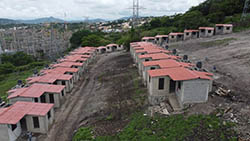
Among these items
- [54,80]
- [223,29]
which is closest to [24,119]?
[54,80]

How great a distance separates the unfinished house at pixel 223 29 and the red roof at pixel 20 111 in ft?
150

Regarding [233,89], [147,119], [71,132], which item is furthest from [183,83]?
[71,132]

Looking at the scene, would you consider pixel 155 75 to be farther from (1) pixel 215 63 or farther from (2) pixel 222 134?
(1) pixel 215 63

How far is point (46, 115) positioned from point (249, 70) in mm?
21760

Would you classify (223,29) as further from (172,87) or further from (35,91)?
(35,91)

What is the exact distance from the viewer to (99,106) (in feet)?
59.3

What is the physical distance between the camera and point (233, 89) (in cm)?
1622

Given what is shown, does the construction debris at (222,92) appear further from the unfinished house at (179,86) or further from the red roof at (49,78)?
the red roof at (49,78)

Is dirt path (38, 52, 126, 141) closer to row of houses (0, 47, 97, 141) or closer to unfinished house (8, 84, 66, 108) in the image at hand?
row of houses (0, 47, 97, 141)

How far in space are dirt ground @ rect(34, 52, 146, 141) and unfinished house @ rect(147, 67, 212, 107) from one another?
2026 mm

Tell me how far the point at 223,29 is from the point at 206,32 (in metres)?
4.07

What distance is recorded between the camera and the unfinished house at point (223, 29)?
4495cm

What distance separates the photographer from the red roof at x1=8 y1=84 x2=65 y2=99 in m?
16.6

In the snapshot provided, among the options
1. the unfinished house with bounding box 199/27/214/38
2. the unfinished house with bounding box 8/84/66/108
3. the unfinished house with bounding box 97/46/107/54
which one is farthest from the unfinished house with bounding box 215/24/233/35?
the unfinished house with bounding box 8/84/66/108
